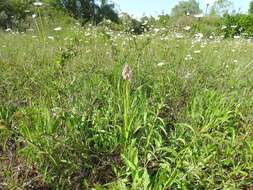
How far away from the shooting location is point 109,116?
8.43 ft

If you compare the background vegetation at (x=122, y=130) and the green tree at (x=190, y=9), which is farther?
the green tree at (x=190, y=9)

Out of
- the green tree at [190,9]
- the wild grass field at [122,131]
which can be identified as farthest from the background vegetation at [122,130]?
the green tree at [190,9]

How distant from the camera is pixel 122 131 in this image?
7.80 feet

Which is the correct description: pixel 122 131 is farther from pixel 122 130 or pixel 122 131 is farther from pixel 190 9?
pixel 190 9

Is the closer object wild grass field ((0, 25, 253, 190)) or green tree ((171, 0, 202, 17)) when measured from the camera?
wild grass field ((0, 25, 253, 190))

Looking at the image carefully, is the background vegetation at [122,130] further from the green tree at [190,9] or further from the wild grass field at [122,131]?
the green tree at [190,9]

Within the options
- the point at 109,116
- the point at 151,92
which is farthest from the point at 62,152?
the point at 151,92

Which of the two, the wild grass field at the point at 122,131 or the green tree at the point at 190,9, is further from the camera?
the green tree at the point at 190,9

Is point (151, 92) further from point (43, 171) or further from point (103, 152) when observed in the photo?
point (43, 171)

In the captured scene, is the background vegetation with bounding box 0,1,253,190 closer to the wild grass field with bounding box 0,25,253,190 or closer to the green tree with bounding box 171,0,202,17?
the wild grass field with bounding box 0,25,253,190

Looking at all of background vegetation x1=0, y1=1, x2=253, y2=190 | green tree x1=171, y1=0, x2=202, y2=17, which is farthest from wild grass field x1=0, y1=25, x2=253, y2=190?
green tree x1=171, y1=0, x2=202, y2=17

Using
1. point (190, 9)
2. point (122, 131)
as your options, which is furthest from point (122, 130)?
point (190, 9)

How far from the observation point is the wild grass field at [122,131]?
220 centimetres

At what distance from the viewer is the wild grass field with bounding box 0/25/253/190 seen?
7.22 ft
